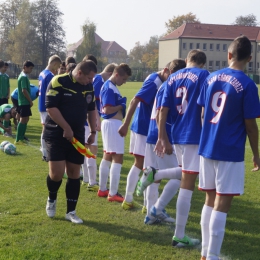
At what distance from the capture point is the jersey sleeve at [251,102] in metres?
4.14

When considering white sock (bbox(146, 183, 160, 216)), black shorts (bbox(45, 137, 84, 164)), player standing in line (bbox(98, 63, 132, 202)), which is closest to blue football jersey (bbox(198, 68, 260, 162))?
white sock (bbox(146, 183, 160, 216))

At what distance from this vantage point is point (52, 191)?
6.07 meters

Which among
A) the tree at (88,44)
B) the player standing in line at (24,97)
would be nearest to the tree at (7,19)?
the tree at (88,44)

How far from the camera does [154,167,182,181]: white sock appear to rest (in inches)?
214

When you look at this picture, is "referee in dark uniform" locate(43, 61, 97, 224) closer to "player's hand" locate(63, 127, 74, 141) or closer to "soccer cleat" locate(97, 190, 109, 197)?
"player's hand" locate(63, 127, 74, 141)

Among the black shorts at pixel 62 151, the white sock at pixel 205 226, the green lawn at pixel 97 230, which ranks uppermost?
the black shorts at pixel 62 151

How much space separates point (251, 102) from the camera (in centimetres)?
414

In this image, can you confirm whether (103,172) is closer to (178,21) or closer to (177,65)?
(177,65)

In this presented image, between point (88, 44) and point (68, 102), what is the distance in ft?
267

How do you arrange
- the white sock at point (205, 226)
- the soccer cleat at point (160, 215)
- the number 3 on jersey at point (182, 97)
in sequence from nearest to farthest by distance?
the white sock at point (205, 226) → the number 3 on jersey at point (182, 97) → the soccer cleat at point (160, 215)

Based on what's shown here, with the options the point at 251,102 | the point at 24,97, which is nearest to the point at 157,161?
the point at 251,102

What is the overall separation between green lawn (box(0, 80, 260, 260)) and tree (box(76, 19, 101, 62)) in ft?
258

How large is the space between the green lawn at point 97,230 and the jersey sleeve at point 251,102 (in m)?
1.62

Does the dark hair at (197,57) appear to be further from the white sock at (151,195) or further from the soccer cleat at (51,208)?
the soccer cleat at (51,208)
